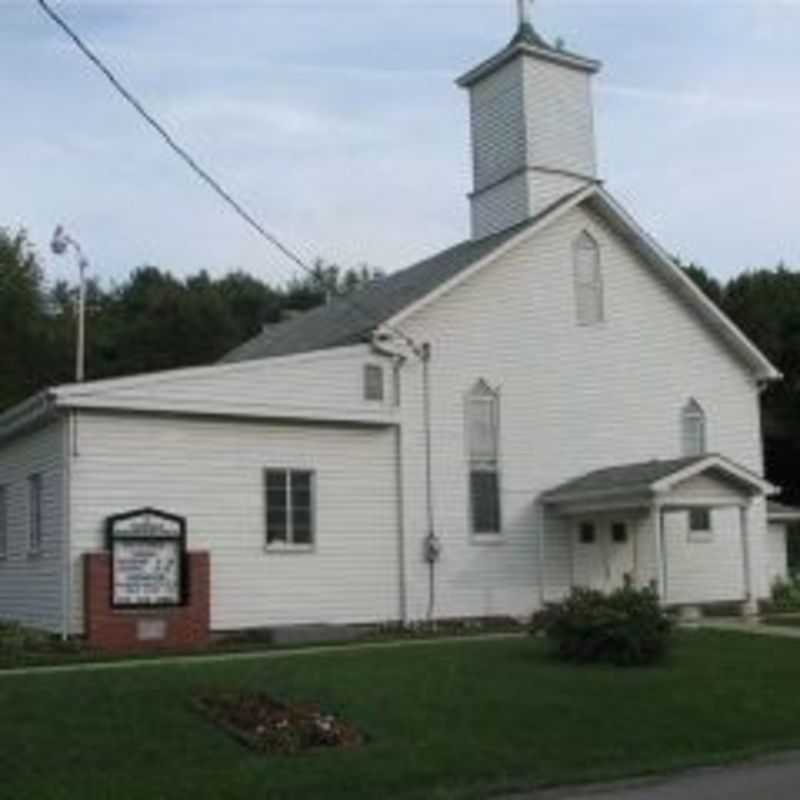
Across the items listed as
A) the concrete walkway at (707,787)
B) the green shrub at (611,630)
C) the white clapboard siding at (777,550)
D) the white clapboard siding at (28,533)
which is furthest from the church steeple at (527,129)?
the concrete walkway at (707,787)

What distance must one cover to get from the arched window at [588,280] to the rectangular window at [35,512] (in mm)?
11494

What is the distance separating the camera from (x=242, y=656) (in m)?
22.8

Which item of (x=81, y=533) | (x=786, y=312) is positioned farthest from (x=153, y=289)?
(x=81, y=533)

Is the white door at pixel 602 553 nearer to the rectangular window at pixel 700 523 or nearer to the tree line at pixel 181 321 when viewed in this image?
the rectangular window at pixel 700 523

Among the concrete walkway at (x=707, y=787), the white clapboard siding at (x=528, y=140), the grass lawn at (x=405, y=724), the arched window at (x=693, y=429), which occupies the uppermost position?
the white clapboard siding at (x=528, y=140)

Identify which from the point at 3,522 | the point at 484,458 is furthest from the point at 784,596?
the point at 3,522

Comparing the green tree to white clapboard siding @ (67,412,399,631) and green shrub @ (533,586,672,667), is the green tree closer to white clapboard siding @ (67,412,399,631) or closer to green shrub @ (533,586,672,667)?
white clapboard siding @ (67,412,399,631)

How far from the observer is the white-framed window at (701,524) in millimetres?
35219

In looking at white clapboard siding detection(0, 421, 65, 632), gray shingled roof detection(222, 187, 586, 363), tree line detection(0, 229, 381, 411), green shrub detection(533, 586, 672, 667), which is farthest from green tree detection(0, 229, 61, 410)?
green shrub detection(533, 586, 672, 667)

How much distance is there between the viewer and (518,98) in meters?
36.2

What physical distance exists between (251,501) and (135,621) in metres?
3.16

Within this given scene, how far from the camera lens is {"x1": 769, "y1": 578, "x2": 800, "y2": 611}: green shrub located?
3612 cm

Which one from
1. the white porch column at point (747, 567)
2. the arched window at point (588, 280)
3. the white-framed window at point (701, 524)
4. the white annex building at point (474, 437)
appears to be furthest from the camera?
the white-framed window at point (701, 524)

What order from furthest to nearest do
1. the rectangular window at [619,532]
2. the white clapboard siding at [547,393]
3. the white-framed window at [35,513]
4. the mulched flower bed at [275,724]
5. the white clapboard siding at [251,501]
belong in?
the rectangular window at [619,532], the white clapboard siding at [547,393], the white-framed window at [35,513], the white clapboard siding at [251,501], the mulched flower bed at [275,724]
